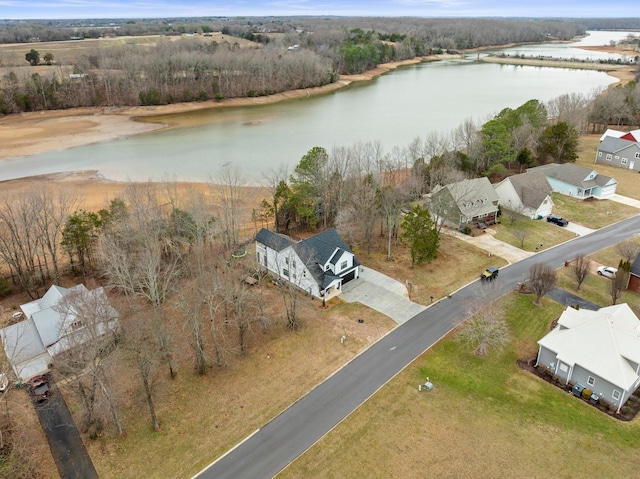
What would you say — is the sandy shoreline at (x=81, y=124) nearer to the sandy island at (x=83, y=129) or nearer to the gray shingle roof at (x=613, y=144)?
the sandy island at (x=83, y=129)

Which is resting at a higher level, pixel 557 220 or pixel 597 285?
pixel 557 220

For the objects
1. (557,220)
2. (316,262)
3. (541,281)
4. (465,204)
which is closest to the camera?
(541,281)

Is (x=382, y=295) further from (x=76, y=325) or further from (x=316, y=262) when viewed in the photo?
(x=76, y=325)

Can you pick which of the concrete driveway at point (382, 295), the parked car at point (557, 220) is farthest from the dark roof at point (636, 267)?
the concrete driveway at point (382, 295)

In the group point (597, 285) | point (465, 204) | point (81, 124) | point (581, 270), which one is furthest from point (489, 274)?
point (81, 124)

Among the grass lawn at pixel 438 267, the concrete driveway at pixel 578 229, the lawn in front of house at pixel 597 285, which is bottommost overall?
the grass lawn at pixel 438 267

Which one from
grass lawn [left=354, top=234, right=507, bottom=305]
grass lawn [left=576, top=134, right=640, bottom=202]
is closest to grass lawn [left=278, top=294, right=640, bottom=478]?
grass lawn [left=354, top=234, right=507, bottom=305]

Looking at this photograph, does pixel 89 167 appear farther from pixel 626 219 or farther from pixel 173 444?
pixel 626 219

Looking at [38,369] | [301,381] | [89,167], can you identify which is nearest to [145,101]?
[89,167]
